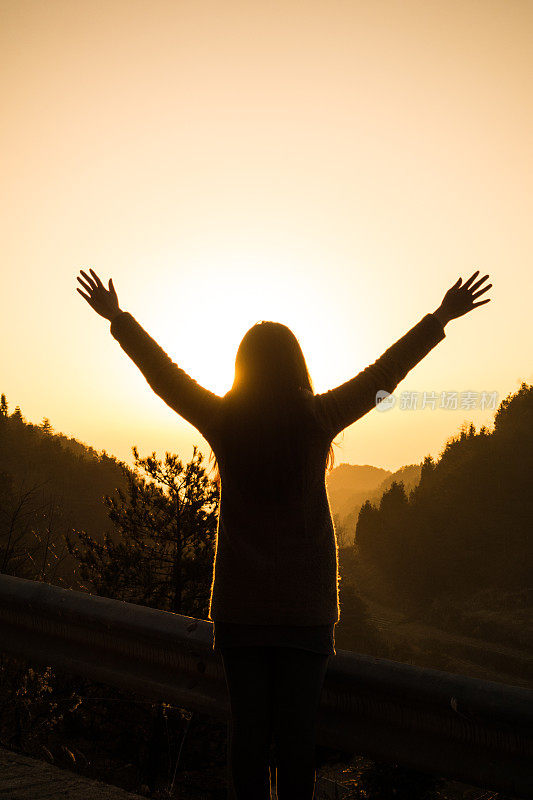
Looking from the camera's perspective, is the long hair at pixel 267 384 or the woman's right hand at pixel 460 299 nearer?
the long hair at pixel 267 384

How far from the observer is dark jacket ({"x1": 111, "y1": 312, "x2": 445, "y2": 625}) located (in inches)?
75.0

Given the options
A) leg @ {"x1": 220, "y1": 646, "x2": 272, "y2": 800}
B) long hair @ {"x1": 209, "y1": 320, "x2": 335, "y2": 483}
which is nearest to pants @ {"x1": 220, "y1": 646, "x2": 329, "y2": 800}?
leg @ {"x1": 220, "y1": 646, "x2": 272, "y2": 800}

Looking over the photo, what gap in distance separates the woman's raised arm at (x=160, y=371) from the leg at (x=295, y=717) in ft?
2.43

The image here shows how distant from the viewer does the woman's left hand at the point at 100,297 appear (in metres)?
2.51

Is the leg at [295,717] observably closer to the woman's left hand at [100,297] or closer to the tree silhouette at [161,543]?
the woman's left hand at [100,297]

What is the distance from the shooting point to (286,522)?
194 cm

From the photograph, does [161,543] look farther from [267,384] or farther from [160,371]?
[267,384]

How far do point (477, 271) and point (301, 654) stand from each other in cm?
153

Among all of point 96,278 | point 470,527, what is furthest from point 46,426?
point 96,278

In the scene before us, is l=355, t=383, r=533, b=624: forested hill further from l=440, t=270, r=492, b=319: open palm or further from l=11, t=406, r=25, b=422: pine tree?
l=440, t=270, r=492, b=319: open palm

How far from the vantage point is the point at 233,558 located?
1.98 meters

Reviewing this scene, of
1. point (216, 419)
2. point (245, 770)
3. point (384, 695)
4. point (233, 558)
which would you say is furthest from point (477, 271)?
point (245, 770)

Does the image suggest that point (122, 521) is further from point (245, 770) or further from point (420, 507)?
point (420, 507)

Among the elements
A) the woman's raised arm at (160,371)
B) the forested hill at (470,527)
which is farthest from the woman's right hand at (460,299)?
the forested hill at (470,527)
